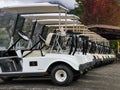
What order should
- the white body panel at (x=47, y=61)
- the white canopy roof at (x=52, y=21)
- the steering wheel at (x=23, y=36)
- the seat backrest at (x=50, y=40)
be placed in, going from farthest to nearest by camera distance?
the white canopy roof at (x=52, y=21)
the steering wheel at (x=23, y=36)
the seat backrest at (x=50, y=40)
the white body panel at (x=47, y=61)

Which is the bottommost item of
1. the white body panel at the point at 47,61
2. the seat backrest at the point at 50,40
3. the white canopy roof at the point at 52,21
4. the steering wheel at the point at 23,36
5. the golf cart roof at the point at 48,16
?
the white body panel at the point at 47,61

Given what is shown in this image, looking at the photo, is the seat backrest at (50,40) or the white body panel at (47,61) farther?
the seat backrest at (50,40)

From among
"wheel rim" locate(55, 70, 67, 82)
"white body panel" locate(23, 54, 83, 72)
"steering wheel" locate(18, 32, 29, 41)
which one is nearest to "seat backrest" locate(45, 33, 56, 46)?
"white body panel" locate(23, 54, 83, 72)

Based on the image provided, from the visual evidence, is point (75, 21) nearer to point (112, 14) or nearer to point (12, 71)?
point (12, 71)

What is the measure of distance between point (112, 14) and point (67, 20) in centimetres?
2191

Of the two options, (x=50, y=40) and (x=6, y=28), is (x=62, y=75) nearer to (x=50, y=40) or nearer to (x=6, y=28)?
(x=50, y=40)

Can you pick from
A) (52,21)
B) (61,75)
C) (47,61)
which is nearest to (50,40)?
(47,61)

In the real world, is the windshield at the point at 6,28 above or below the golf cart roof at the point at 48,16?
below

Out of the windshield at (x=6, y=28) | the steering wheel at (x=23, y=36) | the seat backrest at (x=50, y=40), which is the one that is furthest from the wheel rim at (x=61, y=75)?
the windshield at (x=6, y=28)

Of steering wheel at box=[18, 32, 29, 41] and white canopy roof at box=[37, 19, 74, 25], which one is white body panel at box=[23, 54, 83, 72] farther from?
white canopy roof at box=[37, 19, 74, 25]

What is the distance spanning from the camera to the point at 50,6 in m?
12.6

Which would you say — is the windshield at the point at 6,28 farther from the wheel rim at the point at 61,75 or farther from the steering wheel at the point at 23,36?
the wheel rim at the point at 61,75

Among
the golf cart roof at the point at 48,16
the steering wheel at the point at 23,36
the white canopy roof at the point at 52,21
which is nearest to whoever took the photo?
the steering wheel at the point at 23,36

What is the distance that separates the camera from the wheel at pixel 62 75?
12.3 metres
